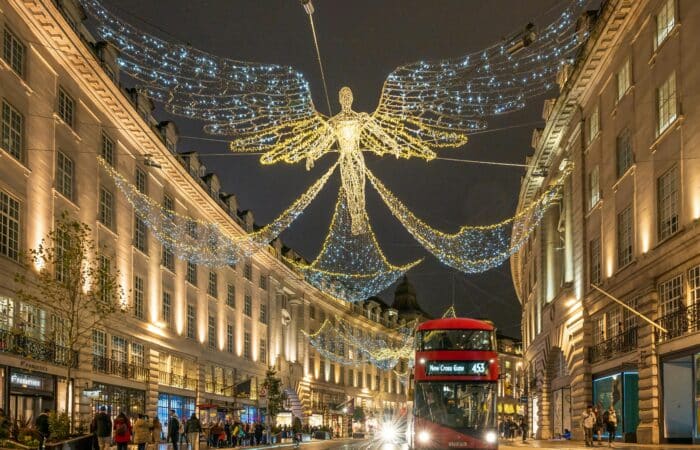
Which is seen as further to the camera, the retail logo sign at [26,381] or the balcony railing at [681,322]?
the retail logo sign at [26,381]

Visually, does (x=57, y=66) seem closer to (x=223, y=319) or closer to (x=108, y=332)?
(x=108, y=332)

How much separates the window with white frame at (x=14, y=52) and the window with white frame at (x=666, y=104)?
2159 centimetres

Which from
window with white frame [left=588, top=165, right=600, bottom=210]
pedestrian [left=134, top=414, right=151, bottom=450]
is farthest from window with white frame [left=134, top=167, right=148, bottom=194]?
window with white frame [left=588, top=165, right=600, bottom=210]

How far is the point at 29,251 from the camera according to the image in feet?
102

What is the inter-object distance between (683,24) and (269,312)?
5082cm

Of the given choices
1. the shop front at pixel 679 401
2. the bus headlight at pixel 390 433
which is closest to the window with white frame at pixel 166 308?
the shop front at pixel 679 401

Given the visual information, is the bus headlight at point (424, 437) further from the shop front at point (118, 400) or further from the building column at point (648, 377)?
the shop front at point (118, 400)

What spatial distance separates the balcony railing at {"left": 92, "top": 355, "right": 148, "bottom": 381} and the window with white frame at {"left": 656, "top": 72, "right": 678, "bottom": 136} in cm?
2422

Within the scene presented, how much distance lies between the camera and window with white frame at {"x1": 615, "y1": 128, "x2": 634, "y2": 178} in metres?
35.2

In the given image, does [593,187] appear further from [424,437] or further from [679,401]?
[424,437]

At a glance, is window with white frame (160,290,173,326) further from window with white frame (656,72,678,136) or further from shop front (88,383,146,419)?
window with white frame (656,72,678,136)

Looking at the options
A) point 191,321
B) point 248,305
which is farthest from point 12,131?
point 248,305

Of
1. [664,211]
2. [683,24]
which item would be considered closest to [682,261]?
[664,211]

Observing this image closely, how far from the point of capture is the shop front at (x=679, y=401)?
29766 mm
